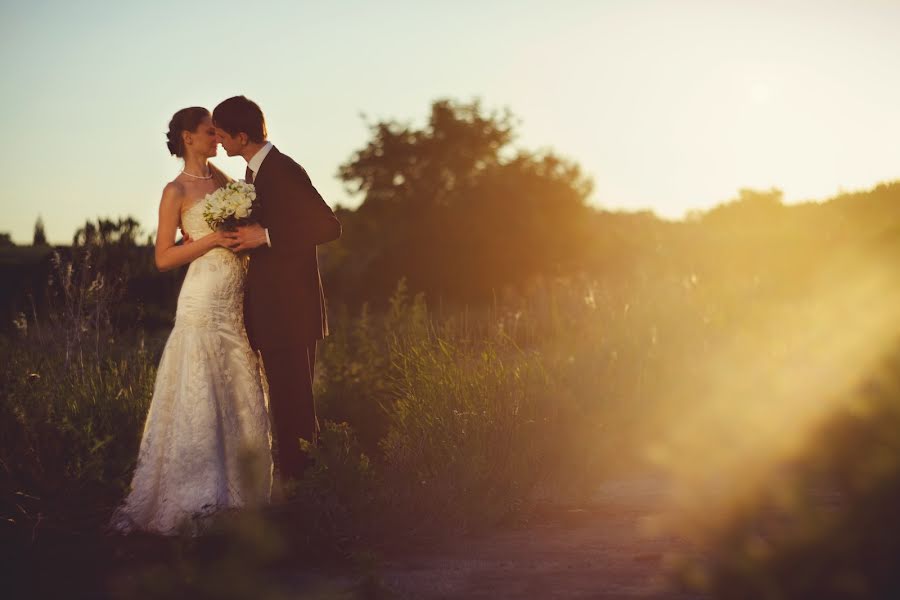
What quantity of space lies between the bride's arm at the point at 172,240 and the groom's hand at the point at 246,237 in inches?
3.9

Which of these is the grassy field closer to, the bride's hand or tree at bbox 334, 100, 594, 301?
the bride's hand

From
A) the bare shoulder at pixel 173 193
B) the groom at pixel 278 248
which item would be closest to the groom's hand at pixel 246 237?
the groom at pixel 278 248

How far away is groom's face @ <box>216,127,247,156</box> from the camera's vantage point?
560 cm

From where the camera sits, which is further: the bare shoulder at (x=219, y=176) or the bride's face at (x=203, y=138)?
the bare shoulder at (x=219, y=176)

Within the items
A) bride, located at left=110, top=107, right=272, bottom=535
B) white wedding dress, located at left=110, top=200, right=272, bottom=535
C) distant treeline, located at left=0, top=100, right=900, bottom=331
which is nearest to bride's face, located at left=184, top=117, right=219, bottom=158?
bride, located at left=110, top=107, right=272, bottom=535

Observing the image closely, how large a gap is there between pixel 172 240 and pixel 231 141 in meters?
0.74

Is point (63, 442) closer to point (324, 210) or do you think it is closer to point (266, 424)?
point (266, 424)

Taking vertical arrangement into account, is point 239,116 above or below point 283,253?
above

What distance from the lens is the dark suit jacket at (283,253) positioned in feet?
18.5

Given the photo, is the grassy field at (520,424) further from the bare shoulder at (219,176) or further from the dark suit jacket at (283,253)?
the bare shoulder at (219,176)

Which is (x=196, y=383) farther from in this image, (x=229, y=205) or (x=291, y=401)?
(x=229, y=205)

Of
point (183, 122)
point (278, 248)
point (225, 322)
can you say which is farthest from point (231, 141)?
point (225, 322)

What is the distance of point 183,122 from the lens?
225 inches

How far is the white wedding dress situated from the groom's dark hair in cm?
50
